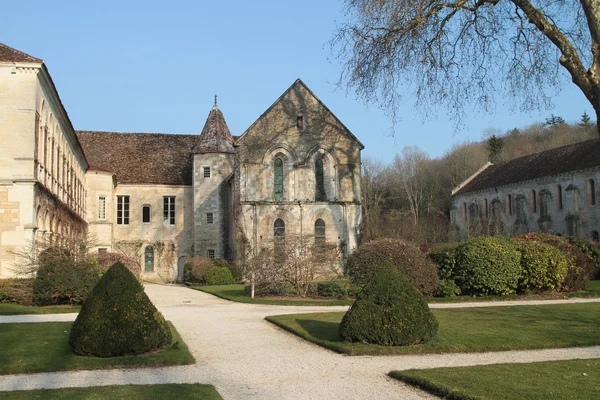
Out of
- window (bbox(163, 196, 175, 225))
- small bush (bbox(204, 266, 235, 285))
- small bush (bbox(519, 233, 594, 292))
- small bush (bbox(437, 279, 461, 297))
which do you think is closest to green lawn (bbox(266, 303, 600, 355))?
small bush (bbox(437, 279, 461, 297))

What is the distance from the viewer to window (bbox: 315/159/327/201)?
3941 cm

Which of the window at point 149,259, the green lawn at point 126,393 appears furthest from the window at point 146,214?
the green lawn at point 126,393

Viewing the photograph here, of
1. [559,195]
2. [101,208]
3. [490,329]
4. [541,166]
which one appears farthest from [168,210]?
[490,329]

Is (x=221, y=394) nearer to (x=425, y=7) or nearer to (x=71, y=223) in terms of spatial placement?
(x=425, y=7)

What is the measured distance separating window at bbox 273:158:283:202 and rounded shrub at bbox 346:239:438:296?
16588 mm

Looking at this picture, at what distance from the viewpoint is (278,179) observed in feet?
129

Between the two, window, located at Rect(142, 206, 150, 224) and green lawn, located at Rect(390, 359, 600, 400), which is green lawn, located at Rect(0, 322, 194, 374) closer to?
green lawn, located at Rect(390, 359, 600, 400)

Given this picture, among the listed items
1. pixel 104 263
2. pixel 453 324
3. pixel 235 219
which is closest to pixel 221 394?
pixel 453 324

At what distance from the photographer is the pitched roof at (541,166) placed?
48.0 meters

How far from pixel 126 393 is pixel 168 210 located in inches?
1566

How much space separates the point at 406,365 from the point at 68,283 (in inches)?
579

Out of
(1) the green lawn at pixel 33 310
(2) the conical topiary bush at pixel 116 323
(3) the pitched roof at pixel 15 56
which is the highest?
(3) the pitched roof at pixel 15 56

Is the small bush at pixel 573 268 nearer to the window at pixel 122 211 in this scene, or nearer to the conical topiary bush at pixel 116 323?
the conical topiary bush at pixel 116 323

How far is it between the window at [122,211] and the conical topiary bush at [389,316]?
37.5 metres
